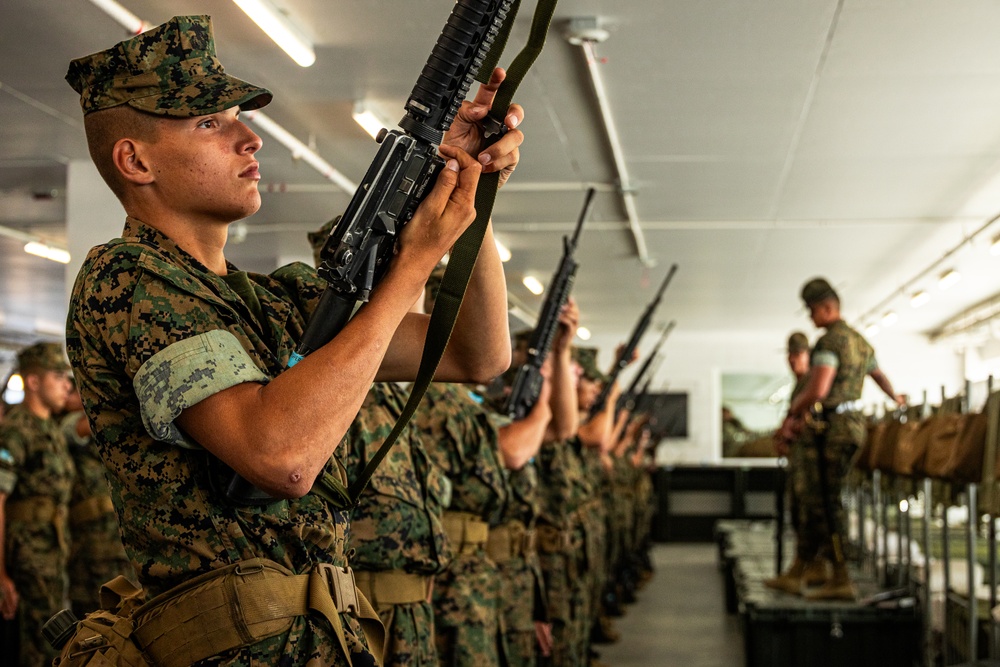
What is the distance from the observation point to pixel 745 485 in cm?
1689

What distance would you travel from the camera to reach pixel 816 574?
19.9 feet

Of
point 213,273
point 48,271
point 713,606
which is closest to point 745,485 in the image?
point 713,606

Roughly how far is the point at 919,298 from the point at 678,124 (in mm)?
7825

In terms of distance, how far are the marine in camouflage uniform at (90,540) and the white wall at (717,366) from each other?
45.5ft

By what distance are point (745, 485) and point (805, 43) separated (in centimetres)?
1233

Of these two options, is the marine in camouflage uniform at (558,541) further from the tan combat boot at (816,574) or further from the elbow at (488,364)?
the elbow at (488,364)

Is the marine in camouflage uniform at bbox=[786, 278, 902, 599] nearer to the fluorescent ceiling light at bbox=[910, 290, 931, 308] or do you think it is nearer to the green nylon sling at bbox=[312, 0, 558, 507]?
the green nylon sling at bbox=[312, 0, 558, 507]

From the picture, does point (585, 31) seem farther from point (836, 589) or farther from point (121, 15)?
point (836, 589)

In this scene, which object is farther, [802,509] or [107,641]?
[802,509]

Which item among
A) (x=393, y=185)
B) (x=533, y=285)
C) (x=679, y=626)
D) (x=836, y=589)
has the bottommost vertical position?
(x=679, y=626)

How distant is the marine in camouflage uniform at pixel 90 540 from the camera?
5559 mm

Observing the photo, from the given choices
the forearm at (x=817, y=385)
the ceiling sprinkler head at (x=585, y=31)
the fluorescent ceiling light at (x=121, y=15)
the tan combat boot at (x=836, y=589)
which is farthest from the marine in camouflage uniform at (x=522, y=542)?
the fluorescent ceiling light at (x=121, y=15)

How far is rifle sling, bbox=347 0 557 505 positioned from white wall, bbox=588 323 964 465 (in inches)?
683

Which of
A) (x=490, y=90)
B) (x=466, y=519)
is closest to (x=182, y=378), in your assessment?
(x=490, y=90)
